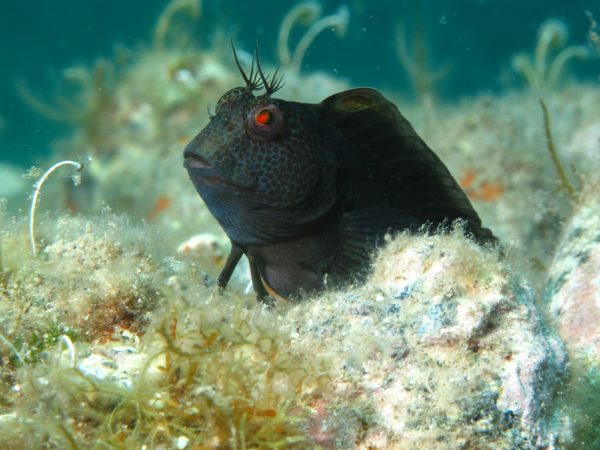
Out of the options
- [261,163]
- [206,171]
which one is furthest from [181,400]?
[261,163]

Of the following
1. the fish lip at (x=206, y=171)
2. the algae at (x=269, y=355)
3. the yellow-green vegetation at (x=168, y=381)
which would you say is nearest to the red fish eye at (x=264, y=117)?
the fish lip at (x=206, y=171)

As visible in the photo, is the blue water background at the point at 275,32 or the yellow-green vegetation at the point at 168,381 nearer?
the yellow-green vegetation at the point at 168,381

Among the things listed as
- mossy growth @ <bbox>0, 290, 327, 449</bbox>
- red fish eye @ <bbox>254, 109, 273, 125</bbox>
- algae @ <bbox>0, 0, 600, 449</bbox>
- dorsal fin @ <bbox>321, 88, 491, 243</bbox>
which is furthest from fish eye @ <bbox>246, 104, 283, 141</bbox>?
mossy growth @ <bbox>0, 290, 327, 449</bbox>

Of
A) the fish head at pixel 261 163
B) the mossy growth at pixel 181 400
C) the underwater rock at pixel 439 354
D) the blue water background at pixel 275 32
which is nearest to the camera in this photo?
the mossy growth at pixel 181 400

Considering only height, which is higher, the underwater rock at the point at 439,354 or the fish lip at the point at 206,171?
the fish lip at the point at 206,171

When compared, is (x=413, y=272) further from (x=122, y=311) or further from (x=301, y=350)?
(x=122, y=311)

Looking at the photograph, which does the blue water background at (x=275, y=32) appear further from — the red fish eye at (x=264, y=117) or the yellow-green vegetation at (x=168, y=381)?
the yellow-green vegetation at (x=168, y=381)
